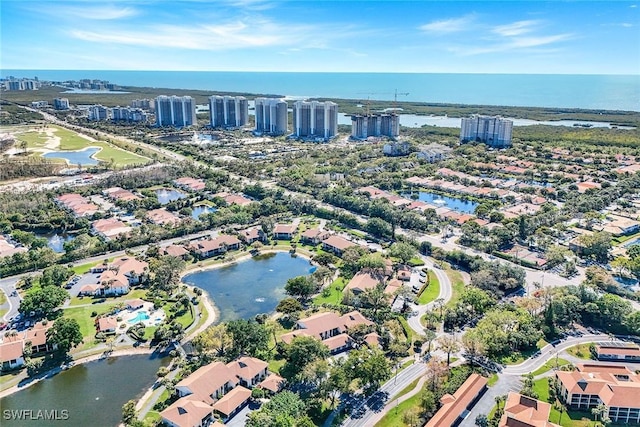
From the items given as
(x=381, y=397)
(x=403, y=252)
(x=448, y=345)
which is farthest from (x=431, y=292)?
(x=381, y=397)

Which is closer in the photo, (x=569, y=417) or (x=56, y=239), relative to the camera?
(x=569, y=417)

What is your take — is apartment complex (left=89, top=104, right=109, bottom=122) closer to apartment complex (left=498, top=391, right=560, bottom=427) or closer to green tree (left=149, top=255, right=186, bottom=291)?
green tree (left=149, top=255, right=186, bottom=291)

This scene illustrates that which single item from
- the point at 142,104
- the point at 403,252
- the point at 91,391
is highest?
the point at 142,104

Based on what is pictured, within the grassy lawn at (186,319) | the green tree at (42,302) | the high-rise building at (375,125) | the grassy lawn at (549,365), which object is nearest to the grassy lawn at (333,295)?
the grassy lawn at (186,319)

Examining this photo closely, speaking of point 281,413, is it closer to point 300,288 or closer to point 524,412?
point 524,412

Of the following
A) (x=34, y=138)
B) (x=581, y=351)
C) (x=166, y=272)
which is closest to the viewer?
(x=581, y=351)

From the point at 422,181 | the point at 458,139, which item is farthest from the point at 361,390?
the point at 458,139
